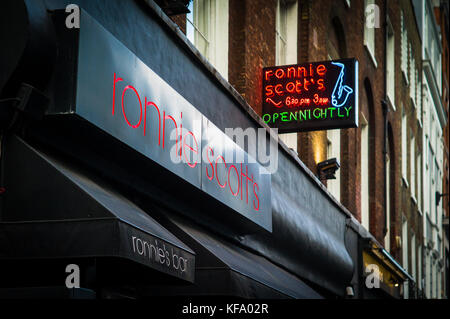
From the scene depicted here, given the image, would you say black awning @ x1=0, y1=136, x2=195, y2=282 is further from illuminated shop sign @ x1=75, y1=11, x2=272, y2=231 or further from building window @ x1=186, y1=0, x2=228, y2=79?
building window @ x1=186, y1=0, x2=228, y2=79

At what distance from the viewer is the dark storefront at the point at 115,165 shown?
252 inches

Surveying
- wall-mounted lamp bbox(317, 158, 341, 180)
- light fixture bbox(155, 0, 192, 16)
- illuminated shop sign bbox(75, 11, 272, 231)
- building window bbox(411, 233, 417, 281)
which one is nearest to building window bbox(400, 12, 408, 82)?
building window bbox(411, 233, 417, 281)

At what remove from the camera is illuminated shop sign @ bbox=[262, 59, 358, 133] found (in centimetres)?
1335

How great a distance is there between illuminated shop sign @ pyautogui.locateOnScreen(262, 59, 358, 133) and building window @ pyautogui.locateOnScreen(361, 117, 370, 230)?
8.85 m

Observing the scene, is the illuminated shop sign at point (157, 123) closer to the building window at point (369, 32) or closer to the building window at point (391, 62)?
the building window at point (369, 32)

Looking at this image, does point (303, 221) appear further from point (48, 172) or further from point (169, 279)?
point (48, 172)

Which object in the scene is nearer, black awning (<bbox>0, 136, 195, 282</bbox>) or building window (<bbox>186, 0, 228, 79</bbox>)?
black awning (<bbox>0, 136, 195, 282</bbox>)

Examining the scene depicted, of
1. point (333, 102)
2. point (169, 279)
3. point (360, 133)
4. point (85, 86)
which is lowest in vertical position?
point (169, 279)

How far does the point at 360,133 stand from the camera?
2152 cm

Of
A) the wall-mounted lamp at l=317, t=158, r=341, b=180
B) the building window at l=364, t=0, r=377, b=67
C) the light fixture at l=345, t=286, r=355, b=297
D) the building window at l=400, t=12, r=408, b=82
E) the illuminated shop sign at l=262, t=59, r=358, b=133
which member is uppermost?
the building window at l=400, t=12, r=408, b=82

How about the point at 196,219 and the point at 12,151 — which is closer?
the point at 12,151

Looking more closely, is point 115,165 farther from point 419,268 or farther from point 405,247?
point 419,268

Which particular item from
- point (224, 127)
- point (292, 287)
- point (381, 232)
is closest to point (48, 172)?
point (224, 127)

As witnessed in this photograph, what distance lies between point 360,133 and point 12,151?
51.8 feet
